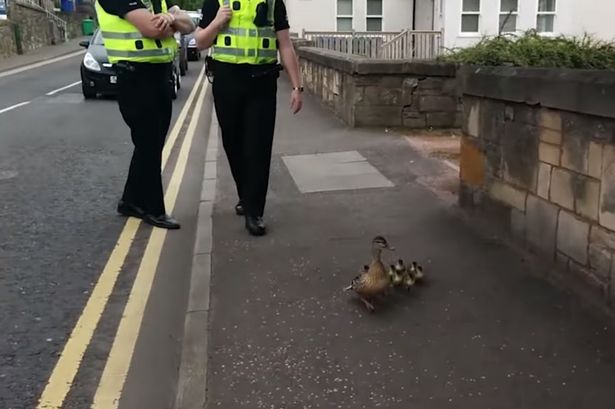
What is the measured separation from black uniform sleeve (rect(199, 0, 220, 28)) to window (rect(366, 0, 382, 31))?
21214mm

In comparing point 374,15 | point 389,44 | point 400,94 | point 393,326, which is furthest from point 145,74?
point 374,15

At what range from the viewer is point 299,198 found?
6738mm

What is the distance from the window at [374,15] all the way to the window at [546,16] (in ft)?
17.8

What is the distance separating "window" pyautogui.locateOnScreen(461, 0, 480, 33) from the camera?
23016 mm

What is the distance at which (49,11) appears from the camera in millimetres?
49188

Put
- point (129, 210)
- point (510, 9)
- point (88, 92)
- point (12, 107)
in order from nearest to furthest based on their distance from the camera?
point (129, 210) < point (12, 107) < point (88, 92) < point (510, 9)

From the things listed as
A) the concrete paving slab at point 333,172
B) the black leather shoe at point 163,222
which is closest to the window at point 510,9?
the concrete paving slab at point 333,172

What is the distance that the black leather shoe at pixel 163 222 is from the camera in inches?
239

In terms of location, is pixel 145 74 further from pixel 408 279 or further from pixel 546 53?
pixel 546 53

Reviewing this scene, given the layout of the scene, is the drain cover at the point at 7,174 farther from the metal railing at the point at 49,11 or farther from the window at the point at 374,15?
the metal railing at the point at 49,11

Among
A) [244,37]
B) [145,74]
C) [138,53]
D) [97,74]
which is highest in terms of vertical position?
[244,37]

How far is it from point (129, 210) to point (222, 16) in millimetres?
2044

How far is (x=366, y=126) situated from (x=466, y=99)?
4785mm

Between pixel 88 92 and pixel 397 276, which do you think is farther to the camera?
pixel 88 92
